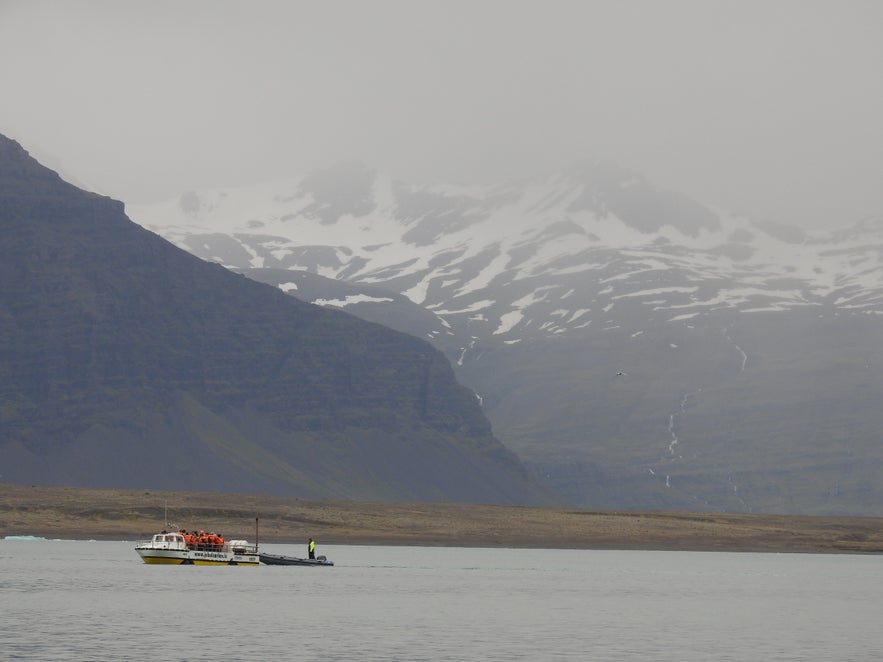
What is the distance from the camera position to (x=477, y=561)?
190m

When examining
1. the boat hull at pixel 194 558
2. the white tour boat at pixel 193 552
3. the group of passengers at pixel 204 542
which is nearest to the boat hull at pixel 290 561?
the white tour boat at pixel 193 552

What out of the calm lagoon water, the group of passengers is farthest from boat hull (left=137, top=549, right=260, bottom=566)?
the calm lagoon water

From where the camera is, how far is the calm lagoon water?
82312mm

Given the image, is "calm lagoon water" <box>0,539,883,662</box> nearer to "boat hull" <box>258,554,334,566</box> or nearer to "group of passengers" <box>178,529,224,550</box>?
"boat hull" <box>258,554,334,566</box>

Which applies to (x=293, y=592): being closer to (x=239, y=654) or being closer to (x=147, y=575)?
(x=147, y=575)

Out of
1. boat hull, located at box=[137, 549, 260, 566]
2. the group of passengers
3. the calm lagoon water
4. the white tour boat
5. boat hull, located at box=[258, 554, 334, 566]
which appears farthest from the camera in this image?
the group of passengers

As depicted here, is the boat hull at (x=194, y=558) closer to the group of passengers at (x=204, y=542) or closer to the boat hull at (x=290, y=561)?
the boat hull at (x=290, y=561)

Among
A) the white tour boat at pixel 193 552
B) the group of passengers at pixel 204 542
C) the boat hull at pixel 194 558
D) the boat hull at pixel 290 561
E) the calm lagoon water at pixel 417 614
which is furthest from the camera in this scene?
the group of passengers at pixel 204 542

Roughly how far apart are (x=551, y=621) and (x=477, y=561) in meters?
90.6

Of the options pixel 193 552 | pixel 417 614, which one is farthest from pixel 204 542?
pixel 417 614

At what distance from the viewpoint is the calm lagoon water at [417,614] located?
82.3m

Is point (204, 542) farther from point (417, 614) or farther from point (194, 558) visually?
point (417, 614)

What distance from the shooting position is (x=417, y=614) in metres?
103

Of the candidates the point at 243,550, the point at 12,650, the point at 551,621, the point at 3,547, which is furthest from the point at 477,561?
the point at 12,650
